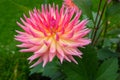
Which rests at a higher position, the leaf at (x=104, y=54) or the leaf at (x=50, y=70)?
the leaf at (x=50, y=70)

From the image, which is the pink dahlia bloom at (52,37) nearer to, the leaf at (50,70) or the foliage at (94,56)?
the foliage at (94,56)

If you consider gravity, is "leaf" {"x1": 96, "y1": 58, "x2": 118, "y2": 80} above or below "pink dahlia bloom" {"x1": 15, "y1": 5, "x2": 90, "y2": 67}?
below

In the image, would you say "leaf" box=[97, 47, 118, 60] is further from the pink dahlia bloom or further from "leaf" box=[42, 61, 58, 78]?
the pink dahlia bloom

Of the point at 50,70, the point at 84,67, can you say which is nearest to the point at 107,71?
the point at 84,67

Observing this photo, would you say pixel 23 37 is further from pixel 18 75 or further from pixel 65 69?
pixel 18 75

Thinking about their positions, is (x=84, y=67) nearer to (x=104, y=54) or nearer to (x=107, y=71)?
(x=107, y=71)

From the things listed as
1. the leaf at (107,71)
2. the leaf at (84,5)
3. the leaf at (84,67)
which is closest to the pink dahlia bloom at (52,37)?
the leaf at (84,67)

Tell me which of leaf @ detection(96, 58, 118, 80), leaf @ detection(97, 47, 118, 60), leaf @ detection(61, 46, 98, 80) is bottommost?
leaf @ detection(96, 58, 118, 80)

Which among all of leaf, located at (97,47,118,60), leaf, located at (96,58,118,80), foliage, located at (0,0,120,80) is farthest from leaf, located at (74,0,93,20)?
leaf, located at (96,58,118,80)

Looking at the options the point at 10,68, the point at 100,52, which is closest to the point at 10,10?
the point at 10,68
